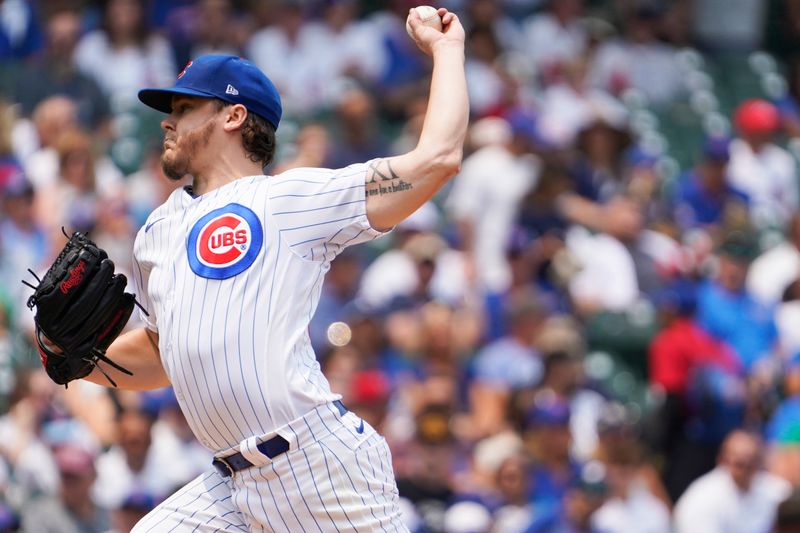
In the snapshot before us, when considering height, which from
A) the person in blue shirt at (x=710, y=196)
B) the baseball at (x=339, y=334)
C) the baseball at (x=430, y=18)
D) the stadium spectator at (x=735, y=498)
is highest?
the baseball at (x=430, y=18)

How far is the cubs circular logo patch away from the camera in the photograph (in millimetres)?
3812

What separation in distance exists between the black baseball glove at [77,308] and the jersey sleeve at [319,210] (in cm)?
56

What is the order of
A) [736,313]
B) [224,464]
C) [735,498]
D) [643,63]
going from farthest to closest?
[643,63] < [736,313] < [735,498] < [224,464]

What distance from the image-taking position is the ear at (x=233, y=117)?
4043 mm

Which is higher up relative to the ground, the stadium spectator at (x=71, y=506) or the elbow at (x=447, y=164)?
the elbow at (x=447, y=164)

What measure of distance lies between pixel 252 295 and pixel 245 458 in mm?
423

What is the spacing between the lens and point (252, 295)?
3.79 meters

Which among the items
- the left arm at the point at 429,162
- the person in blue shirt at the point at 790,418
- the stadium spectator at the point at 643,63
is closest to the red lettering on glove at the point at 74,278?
the left arm at the point at 429,162

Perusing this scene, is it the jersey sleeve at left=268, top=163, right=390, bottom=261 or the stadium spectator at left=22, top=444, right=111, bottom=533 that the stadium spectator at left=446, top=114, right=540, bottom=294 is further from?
the jersey sleeve at left=268, top=163, right=390, bottom=261

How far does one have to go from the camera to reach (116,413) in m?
7.70

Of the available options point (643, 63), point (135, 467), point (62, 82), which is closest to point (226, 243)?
point (135, 467)

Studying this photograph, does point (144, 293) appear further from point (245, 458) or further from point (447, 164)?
point (447, 164)

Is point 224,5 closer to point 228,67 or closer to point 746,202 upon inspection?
point 746,202

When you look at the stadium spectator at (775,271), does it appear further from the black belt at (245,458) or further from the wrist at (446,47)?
A: the black belt at (245,458)
